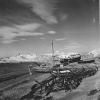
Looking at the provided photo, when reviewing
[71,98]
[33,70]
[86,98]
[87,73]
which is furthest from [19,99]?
[33,70]

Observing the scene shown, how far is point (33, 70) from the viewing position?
290 ft

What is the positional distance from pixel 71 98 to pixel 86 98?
9.05 feet

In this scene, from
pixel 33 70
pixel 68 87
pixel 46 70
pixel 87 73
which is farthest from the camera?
pixel 33 70

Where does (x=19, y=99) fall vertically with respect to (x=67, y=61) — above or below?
below

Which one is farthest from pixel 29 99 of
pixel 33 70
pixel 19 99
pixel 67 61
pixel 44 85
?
pixel 67 61

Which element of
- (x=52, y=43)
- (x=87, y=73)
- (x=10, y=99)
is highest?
(x=52, y=43)

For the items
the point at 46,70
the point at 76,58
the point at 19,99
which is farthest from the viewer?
the point at 76,58

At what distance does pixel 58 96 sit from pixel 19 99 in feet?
27.7

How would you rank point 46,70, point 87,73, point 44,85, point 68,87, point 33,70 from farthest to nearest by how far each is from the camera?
point 33,70
point 46,70
point 87,73
point 44,85
point 68,87

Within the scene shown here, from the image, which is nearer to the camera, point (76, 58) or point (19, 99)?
point (19, 99)

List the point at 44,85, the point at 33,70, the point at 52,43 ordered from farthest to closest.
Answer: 1. the point at 52,43
2. the point at 33,70
3. the point at 44,85

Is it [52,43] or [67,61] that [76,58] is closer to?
[67,61]

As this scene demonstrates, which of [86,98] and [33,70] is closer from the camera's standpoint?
[86,98]

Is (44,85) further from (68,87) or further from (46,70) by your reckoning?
(46,70)
